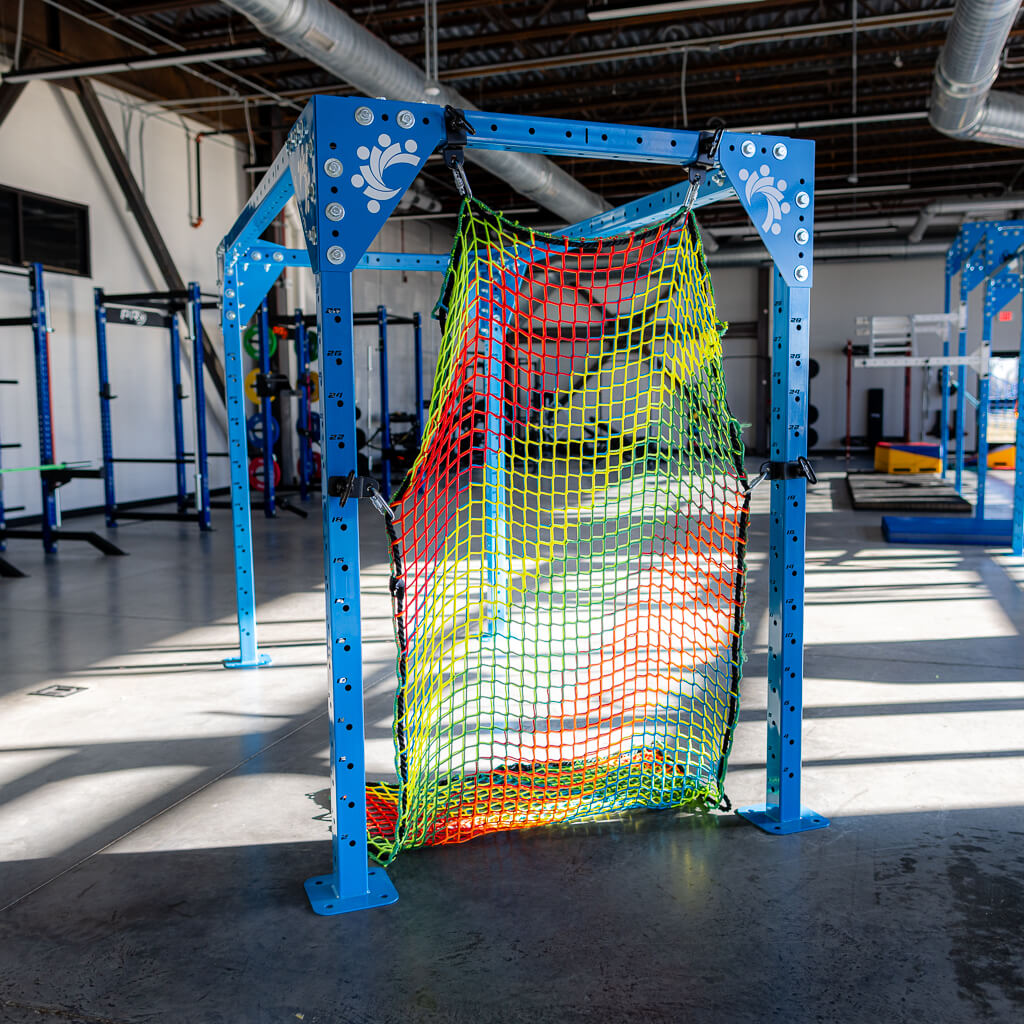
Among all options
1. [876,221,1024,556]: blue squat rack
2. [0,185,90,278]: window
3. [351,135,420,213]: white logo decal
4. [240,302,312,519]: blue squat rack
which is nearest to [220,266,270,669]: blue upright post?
[351,135,420,213]: white logo decal

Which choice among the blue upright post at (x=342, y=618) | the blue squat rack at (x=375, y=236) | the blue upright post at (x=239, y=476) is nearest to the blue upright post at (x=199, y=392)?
the blue upright post at (x=239, y=476)

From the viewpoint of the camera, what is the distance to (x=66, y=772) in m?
3.28

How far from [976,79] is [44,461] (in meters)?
8.01

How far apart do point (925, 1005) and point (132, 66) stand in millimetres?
8622

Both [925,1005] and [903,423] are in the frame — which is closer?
[925,1005]

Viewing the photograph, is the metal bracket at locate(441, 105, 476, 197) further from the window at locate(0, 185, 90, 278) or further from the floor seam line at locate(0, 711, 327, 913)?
the window at locate(0, 185, 90, 278)

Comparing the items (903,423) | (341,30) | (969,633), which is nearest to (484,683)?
(969,633)

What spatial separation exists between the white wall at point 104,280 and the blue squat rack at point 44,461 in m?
1.58

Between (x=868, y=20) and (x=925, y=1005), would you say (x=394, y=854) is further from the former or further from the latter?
(x=868, y=20)

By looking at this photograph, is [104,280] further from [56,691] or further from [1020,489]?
[1020,489]

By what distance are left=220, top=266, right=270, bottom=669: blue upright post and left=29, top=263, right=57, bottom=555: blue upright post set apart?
3666 mm

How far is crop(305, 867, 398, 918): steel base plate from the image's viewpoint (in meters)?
2.37

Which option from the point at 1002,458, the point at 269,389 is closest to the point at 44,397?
the point at 269,389

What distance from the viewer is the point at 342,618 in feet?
7.75
